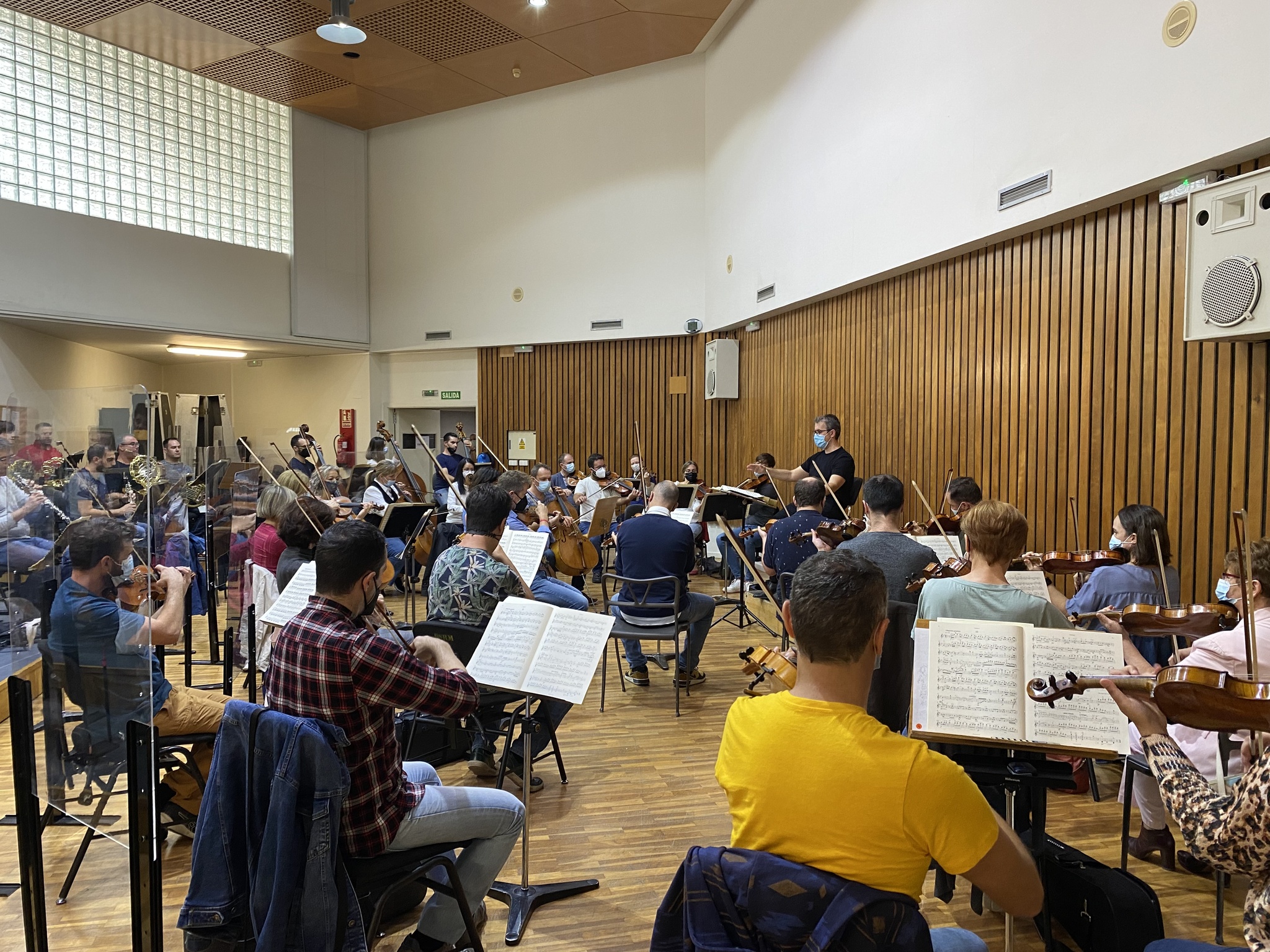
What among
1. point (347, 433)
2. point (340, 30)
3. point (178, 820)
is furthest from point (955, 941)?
point (347, 433)

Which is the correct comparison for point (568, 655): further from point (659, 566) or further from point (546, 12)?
point (546, 12)

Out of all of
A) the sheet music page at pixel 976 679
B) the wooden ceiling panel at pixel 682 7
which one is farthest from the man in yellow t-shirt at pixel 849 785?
the wooden ceiling panel at pixel 682 7

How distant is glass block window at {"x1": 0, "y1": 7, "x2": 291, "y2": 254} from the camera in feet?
33.2

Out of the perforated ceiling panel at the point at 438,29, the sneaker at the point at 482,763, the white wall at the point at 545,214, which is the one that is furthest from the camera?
the white wall at the point at 545,214

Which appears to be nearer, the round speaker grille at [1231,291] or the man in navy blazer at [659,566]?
the round speaker grille at [1231,291]

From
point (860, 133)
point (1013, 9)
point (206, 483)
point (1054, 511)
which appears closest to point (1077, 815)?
point (1054, 511)

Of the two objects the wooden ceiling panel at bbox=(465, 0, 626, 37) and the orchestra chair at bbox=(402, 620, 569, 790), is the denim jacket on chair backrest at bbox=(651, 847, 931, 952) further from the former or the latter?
the wooden ceiling panel at bbox=(465, 0, 626, 37)

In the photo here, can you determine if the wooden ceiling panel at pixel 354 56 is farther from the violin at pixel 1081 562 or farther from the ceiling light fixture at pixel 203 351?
the violin at pixel 1081 562

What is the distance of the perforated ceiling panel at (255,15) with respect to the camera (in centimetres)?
959

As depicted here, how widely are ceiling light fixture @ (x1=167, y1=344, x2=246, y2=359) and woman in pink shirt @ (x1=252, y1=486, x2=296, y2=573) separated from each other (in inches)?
379

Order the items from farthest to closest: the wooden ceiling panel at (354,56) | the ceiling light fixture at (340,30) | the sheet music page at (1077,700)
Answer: the wooden ceiling panel at (354,56) → the ceiling light fixture at (340,30) → the sheet music page at (1077,700)

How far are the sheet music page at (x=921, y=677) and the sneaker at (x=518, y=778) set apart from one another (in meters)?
2.14

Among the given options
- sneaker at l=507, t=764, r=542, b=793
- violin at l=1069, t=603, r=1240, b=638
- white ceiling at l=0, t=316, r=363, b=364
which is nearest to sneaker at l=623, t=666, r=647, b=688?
sneaker at l=507, t=764, r=542, b=793

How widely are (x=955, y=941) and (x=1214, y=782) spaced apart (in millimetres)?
1525
